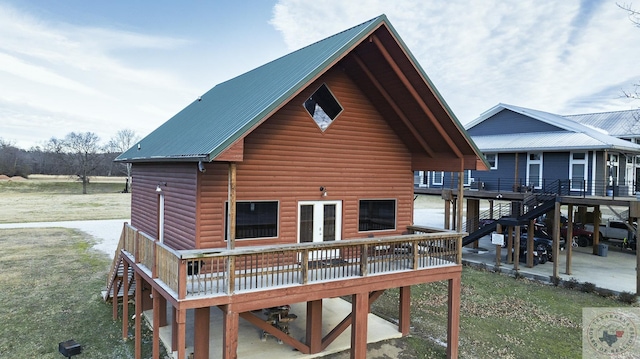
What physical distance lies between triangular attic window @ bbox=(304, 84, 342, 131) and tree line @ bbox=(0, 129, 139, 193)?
66309mm

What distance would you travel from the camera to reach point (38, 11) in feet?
101

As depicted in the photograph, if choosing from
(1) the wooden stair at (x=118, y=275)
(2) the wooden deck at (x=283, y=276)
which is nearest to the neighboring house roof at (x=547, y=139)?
(2) the wooden deck at (x=283, y=276)

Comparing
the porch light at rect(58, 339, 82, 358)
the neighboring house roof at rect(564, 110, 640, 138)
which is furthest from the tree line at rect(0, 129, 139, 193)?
the neighboring house roof at rect(564, 110, 640, 138)

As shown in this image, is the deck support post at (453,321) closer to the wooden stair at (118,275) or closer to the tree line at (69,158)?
the wooden stair at (118,275)

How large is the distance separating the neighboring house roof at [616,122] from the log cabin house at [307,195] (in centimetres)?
2682

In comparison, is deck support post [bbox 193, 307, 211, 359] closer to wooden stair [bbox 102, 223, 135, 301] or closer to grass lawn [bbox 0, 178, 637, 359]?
grass lawn [bbox 0, 178, 637, 359]

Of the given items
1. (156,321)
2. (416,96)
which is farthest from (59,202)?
(416,96)

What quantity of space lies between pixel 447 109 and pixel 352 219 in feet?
13.5

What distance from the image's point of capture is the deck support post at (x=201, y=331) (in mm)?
9195

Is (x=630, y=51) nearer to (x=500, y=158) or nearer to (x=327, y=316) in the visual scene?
(x=500, y=158)

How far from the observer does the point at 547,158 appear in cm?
2339

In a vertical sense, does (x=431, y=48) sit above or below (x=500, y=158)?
above

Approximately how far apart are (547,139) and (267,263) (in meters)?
22.0

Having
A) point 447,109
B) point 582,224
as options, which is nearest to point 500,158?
point 582,224
